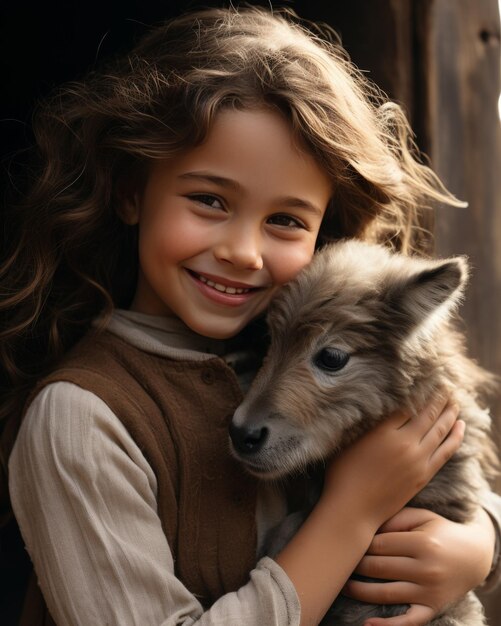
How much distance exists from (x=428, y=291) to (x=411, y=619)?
39.9 inches

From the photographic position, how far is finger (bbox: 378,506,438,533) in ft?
8.33

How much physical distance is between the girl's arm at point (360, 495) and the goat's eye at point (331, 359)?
262 mm

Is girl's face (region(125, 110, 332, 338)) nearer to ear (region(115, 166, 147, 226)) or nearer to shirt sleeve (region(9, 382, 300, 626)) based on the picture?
ear (region(115, 166, 147, 226))

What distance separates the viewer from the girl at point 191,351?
2.19 meters

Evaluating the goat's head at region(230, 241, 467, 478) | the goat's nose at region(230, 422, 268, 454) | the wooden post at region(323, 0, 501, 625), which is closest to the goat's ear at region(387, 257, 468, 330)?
the goat's head at region(230, 241, 467, 478)

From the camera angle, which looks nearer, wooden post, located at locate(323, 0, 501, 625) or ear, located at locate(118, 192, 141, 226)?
ear, located at locate(118, 192, 141, 226)

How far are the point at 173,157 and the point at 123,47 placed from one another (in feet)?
5.91

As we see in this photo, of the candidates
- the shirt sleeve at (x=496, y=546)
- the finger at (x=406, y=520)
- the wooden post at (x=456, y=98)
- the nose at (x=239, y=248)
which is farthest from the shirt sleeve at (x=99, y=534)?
the wooden post at (x=456, y=98)

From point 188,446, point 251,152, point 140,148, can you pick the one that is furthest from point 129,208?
point 188,446

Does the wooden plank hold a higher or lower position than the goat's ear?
higher

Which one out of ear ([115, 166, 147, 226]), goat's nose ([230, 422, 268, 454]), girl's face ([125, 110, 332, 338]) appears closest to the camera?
goat's nose ([230, 422, 268, 454])

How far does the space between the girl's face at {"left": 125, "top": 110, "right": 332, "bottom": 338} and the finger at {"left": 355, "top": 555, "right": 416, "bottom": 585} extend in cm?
86

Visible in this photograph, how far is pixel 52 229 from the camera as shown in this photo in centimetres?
268

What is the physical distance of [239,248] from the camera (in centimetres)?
243
